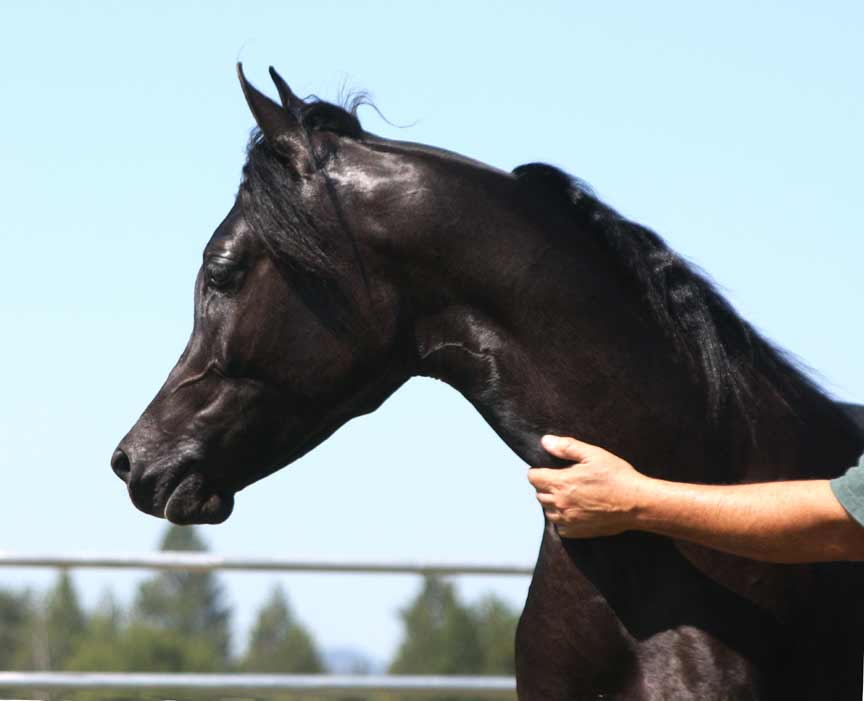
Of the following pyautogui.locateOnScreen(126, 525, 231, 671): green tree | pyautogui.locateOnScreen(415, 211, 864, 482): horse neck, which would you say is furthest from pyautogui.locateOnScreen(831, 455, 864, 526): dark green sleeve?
pyautogui.locateOnScreen(126, 525, 231, 671): green tree

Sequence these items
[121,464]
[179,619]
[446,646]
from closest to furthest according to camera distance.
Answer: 1. [121,464]
2. [446,646]
3. [179,619]

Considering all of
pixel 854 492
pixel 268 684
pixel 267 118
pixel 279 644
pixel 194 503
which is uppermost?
pixel 267 118

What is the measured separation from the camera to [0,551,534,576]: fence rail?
593 cm

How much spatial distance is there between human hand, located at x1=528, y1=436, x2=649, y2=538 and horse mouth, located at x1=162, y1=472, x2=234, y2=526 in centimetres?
72

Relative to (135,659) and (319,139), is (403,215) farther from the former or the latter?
(135,659)

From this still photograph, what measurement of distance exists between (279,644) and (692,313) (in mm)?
67906

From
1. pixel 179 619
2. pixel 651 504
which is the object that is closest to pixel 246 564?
pixel 651 504

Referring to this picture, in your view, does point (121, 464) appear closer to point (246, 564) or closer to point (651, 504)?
point (651, 504)

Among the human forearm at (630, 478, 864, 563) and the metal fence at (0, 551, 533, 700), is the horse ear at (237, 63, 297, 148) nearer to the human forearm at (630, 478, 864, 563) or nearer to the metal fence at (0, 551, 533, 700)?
the human forearm at (630, 478, 864, 563)

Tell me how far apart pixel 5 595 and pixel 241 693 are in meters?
56.5

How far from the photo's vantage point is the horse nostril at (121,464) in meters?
3.02

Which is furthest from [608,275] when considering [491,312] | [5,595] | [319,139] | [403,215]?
[5,595]

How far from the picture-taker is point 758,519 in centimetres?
246

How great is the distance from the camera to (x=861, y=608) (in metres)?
2.74
